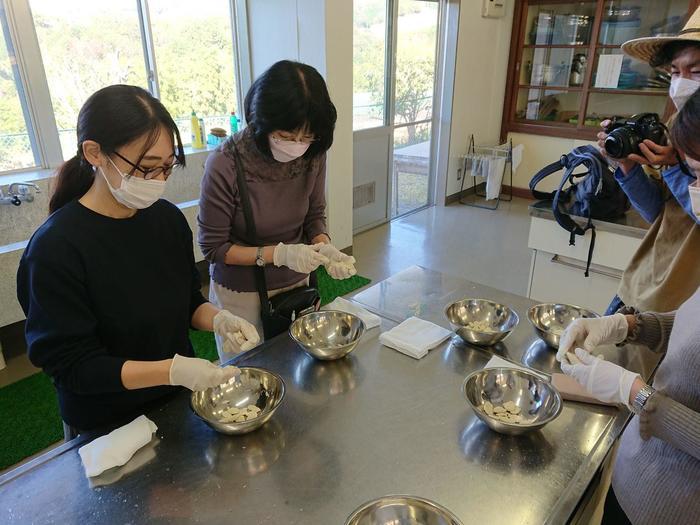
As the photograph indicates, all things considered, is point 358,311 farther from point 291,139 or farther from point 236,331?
point 291,139

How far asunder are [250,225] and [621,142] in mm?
1200

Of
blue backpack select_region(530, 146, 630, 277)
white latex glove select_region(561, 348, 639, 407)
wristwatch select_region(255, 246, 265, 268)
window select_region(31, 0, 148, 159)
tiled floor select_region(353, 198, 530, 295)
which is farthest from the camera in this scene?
tiled floor select_region(353, 198, 530, 295)

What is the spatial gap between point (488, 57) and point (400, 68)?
4.36 feet

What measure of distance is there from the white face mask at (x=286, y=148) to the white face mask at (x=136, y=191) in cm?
40

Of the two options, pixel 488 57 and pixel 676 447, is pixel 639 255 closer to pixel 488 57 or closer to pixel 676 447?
pixel 676 447

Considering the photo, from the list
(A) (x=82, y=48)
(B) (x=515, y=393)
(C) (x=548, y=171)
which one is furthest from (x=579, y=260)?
(A) (x=82, y=48)

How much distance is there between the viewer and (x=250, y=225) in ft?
4.86

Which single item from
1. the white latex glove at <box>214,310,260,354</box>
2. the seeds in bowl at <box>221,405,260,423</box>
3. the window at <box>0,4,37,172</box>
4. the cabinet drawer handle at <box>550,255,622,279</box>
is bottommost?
the cabinet drawer handle at <box>550,255,622,279</box>

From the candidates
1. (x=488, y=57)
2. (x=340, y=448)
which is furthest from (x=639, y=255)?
(x=488, y=57)

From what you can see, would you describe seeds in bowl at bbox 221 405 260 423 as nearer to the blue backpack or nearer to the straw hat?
the straw hat

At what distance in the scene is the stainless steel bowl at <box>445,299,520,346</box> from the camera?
1369 millimetres

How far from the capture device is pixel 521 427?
1025mm

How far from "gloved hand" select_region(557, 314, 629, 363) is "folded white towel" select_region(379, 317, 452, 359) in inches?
13.5

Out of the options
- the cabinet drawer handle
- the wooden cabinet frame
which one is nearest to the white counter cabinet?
the cabinet drawer handle
